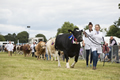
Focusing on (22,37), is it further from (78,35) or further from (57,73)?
(57,73)

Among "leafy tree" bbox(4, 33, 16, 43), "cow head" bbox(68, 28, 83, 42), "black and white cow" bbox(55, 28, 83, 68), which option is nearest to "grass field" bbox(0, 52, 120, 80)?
"black and white cow" bbox(55, 28, 83, 68)

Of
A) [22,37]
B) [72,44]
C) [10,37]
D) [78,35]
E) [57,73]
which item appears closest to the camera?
[57,73]

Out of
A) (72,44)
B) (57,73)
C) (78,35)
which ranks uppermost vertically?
(78,35)

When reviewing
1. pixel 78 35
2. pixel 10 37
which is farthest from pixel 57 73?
pixel 10 37

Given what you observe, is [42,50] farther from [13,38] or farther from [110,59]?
[13,38]

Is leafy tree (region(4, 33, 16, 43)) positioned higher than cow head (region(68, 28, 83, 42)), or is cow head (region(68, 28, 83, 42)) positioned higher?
leafy tree (region(4, 33, 16, 43))

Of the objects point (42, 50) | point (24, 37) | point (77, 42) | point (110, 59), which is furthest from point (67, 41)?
point (24, 37)

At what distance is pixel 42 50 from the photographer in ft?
75.1

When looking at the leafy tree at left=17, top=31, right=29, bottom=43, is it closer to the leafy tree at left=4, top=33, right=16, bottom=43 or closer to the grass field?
the leafy tree at left=4, top=33, right=16, bottom=43

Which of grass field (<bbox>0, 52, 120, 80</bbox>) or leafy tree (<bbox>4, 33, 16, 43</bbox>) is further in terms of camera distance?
leafy tree (<bbox>4, 33, 16, 43</bbox>)

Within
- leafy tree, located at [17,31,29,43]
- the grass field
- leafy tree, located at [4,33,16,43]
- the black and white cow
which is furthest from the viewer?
leafy tree, located at [4,33,16,43]

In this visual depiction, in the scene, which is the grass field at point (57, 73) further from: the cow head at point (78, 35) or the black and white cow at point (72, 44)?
the cow head at point (78, 35)

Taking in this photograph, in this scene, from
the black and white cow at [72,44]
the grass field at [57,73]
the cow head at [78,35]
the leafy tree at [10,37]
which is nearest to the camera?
the grass field at [57,73]

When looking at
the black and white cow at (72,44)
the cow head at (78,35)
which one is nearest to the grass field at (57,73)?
the black and white cow at (72,44)
